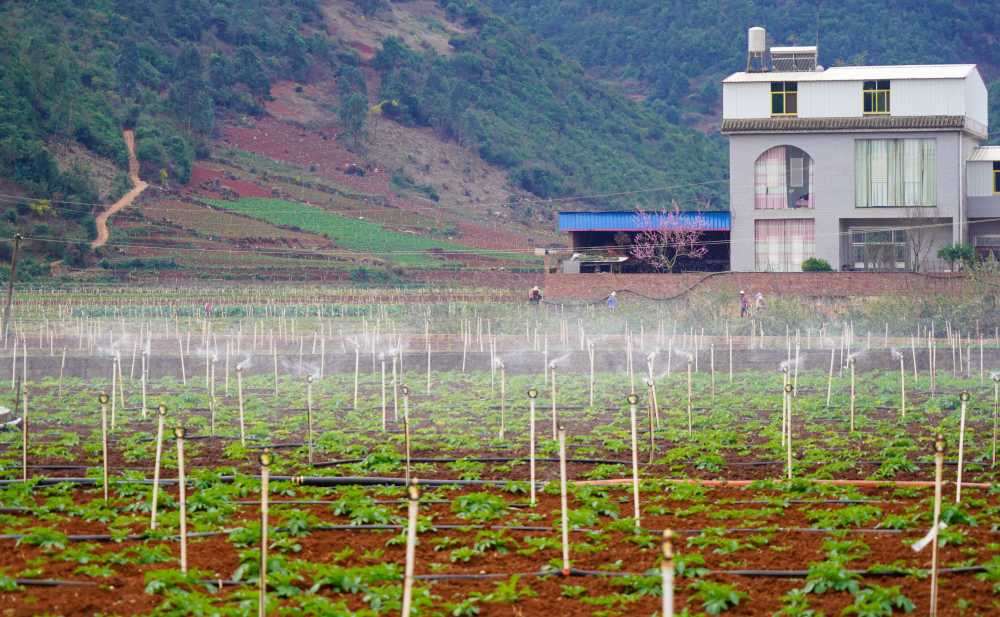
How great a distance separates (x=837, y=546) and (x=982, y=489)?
3606mm

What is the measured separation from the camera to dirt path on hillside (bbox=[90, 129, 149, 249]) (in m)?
69.9

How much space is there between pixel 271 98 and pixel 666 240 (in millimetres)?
63608

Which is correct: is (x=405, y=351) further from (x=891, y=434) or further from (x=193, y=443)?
(x=891, y=434)

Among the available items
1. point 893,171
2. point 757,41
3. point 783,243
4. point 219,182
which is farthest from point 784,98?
point 219,182

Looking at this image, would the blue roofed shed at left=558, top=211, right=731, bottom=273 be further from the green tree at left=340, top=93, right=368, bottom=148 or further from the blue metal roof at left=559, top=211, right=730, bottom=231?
the green tree at left=340, top=93, right=368, bottom=148

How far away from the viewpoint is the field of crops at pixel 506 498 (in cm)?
1042

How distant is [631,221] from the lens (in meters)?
50.2

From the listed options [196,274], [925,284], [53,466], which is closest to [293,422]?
[53,466]

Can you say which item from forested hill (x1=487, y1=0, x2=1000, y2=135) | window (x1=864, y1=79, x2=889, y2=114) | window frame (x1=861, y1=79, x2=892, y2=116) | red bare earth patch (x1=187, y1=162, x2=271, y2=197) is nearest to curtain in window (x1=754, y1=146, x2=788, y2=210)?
window frame (x1=861, y1=79, x2=892, y2=116)

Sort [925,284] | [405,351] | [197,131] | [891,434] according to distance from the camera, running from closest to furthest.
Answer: [891,434], [405,351], [925,284], [197,131]

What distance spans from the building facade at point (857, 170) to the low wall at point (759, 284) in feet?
5.67

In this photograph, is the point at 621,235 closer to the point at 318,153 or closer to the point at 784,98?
the point at 784,98

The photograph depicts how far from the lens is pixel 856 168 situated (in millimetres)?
45969

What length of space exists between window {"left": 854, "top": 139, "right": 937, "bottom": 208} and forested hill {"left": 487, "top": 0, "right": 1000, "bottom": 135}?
299 ft
